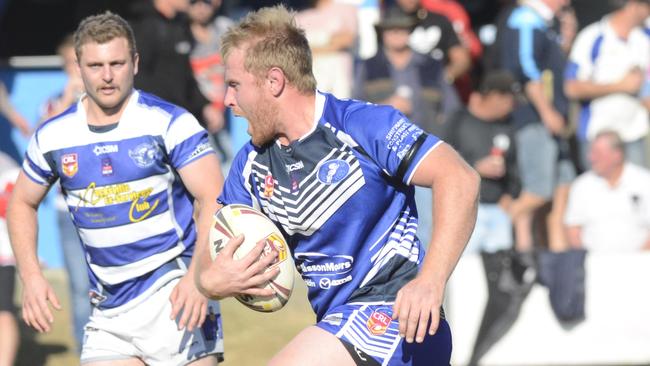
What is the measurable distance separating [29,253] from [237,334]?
387 centimetres

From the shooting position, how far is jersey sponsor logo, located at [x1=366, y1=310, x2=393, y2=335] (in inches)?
189

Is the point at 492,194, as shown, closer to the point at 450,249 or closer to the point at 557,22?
the point at 557,22

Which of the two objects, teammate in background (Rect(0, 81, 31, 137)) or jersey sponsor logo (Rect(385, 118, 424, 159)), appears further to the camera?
teammate in background (Rect(0, 81, 31, 137))

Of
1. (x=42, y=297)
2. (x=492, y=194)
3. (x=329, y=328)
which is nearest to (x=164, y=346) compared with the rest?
(x=42, y=297)

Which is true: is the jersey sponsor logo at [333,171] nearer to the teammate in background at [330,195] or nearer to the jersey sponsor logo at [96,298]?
the teammate in background at [330,195]

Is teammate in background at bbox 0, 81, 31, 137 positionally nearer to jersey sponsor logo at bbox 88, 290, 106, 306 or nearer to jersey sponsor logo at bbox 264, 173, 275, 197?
jersey sponsor logo at bbox 88, 290, 106, 306

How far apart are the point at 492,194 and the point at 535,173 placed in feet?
2.27

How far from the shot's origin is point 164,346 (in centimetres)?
588

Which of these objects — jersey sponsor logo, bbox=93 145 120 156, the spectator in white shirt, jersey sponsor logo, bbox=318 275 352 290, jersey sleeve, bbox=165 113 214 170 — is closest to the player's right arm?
jersey sponsor logo, bbox=93 145 120 156

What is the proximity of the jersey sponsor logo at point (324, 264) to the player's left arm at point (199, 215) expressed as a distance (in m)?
0.60

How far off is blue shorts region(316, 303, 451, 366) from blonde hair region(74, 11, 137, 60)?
187 cm

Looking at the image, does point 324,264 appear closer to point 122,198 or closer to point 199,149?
point 199,149

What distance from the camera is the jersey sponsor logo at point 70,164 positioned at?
584 centimetres

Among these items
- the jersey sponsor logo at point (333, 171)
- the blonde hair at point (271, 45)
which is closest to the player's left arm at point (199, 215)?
the jersey sponsor logo at point (333, 171)
